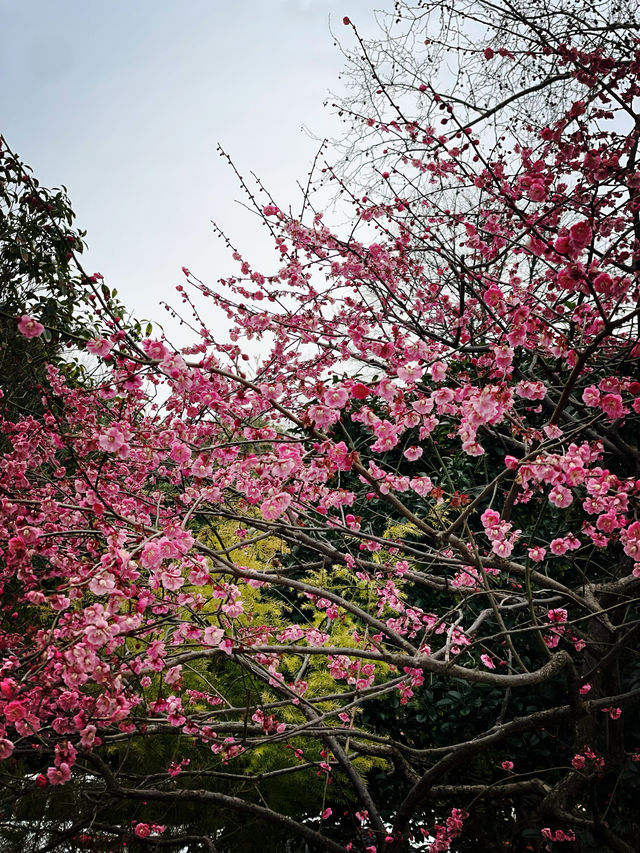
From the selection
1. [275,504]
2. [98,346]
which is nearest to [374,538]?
[275,504]

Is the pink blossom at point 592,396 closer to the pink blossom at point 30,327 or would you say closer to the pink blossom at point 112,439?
the pink blossom at point 112,439

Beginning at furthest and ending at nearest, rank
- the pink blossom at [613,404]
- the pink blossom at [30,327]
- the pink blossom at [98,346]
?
the pink blossom at [613,404] < the pink blossom at [98,346] < the pink blossom at [30,327]

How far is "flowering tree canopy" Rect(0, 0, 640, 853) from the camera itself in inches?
84.5

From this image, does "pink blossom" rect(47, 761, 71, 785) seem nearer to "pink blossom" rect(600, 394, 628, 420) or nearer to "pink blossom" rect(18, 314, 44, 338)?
"pink blossom" rect(18, 314, 44, 338)

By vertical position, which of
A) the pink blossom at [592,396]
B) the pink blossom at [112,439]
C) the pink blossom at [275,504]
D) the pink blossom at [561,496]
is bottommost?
the pink blossom at [275,504]

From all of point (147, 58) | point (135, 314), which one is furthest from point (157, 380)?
point (147, 58)

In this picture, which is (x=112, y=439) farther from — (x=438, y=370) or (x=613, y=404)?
(x=613, y=404)

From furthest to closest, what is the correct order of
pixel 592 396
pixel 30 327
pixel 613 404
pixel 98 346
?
pixel 592 396 → pixel 613 404 → pixel 98 346 → pixel 30 327

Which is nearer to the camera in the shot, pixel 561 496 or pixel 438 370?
pixel 561 496

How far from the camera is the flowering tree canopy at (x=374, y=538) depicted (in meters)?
2.15

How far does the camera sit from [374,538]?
290 cm

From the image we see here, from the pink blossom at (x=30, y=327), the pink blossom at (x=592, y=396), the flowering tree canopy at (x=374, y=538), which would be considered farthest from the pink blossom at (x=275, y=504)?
the pink blossom at (x=592, y=396)

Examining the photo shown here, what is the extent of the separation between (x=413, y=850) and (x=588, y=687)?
6.02ft

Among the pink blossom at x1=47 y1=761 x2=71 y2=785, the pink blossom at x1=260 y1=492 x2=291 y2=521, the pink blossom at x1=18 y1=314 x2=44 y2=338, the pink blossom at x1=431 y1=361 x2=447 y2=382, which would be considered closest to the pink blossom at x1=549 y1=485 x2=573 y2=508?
the pink blossom at x1=431 y1=361 x2=447 y2=382
